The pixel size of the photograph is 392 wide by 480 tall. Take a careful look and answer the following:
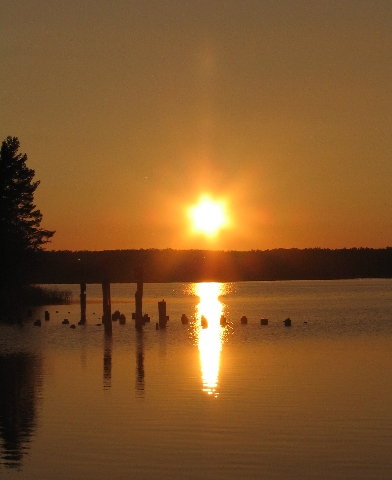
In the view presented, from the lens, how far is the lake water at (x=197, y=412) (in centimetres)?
1479

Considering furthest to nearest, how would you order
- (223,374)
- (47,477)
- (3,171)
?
(3,171) → (223,374) → (47,477)

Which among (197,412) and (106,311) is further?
(106,311)

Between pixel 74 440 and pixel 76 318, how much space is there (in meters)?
51.5

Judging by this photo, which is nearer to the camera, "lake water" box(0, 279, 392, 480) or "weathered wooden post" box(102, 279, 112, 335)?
"lake water" box(0, 279, 392, 480)

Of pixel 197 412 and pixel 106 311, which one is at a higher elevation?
pixel 106 311

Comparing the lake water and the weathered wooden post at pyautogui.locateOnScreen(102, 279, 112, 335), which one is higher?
the weathered wooden post at pyautogui.locateOnScreen(102, 279, 112, 335)

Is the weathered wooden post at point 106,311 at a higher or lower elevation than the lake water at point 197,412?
higher

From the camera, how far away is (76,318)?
6788 centimetres

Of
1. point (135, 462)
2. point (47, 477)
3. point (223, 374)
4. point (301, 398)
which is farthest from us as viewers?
point (223, 374)

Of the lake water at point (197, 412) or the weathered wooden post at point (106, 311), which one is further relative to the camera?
the weathered wooden post at point (106, 311)

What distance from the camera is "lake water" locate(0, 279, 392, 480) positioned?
14.8 metres

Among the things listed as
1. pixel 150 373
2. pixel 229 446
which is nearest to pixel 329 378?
pixel 150 373

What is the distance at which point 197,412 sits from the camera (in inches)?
788

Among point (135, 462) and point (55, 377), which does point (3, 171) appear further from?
point (135, 462)
